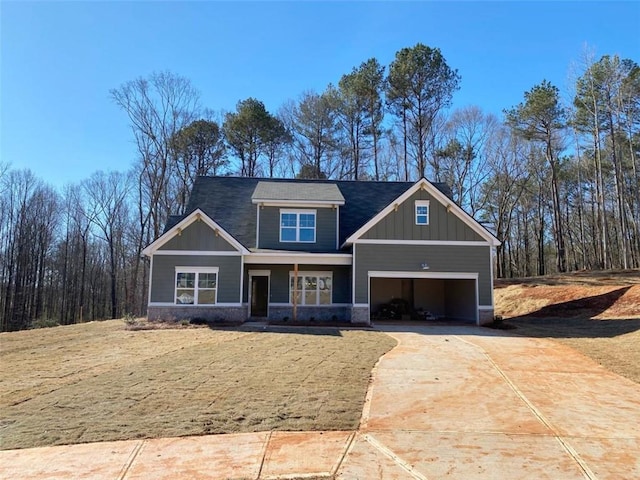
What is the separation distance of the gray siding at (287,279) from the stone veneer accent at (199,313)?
1687 mm

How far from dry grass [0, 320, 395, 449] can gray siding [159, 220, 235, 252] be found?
6.03 m

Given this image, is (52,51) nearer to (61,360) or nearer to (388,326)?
(61,360)

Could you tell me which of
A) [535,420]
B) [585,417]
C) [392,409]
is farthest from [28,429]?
[585,417]

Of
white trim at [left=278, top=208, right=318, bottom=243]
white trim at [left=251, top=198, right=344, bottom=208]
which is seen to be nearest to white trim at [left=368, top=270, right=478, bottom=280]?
white trim at [left=278, top=208, right=318, bottom=243]

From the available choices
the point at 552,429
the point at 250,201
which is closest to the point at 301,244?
the point at 250,201

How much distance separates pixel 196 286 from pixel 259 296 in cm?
354

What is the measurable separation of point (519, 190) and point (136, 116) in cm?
3103

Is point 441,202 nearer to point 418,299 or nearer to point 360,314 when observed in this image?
point 360,314

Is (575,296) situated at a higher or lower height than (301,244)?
lower

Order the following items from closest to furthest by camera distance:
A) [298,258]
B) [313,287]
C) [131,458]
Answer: [131,458] → [298,258] → [313,287]

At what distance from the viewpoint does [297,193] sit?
2059 centimetres

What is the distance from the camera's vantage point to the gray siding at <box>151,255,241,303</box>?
17297 millimetres

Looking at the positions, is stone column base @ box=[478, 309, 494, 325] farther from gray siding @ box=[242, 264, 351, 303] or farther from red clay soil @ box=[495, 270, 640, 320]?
gray siding @ box=[242, 264, 351, 303]

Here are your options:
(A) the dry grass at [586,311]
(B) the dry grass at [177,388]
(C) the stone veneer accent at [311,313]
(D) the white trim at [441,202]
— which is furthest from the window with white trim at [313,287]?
(A) the dry grass at [586,311]
